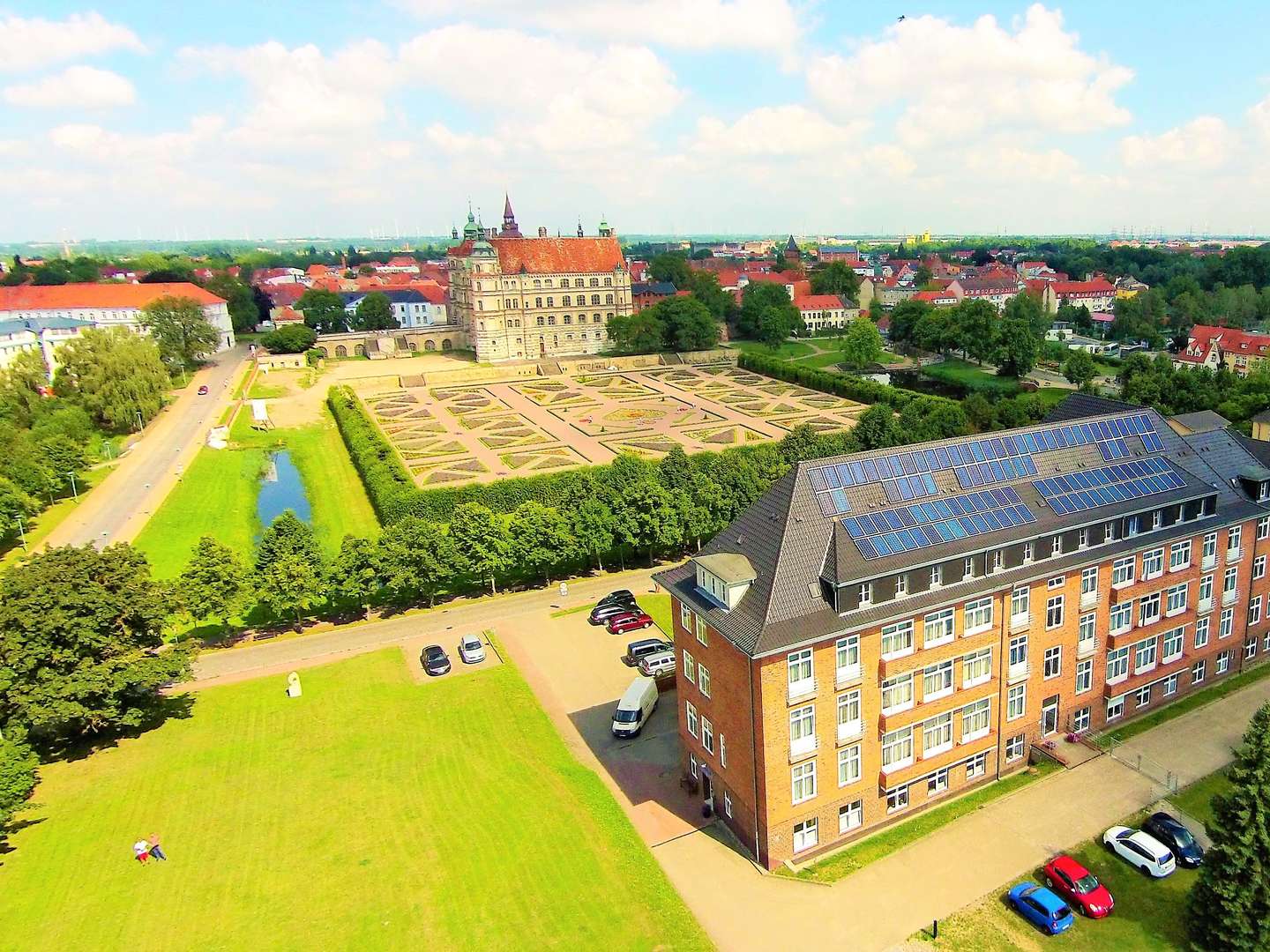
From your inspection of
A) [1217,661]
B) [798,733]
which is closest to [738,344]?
[1217,661]

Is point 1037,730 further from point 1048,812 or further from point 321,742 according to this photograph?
point 321,742

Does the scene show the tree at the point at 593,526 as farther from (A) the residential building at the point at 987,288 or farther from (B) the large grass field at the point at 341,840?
(A) the residential building at the point at 987,288

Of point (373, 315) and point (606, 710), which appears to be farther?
point (373, 315)

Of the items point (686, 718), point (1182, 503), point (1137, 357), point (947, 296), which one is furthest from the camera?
point (947, 296)

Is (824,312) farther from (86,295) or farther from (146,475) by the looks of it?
A: (86,295)

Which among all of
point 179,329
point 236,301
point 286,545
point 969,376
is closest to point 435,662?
point 286,545

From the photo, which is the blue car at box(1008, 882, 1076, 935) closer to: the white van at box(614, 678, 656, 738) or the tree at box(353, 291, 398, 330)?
the white van at box(614, 678, 656, 738)

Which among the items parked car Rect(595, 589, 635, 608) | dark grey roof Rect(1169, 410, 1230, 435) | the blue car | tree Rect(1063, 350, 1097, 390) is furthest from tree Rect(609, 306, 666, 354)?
the blue car
